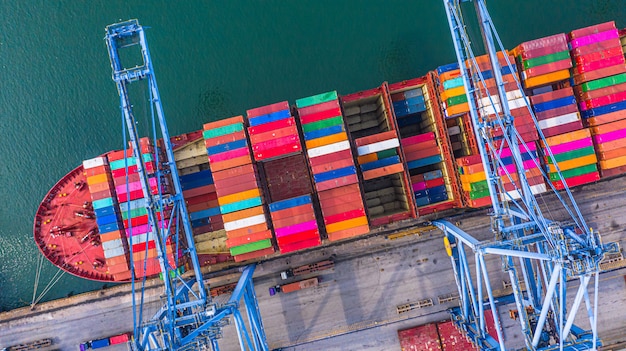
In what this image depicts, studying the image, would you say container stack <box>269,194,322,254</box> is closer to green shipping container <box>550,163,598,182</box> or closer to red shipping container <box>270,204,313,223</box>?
red shipping container <box>270,204,313,223</box>

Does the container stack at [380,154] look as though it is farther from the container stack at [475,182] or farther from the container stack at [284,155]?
the container stack at [284,155]

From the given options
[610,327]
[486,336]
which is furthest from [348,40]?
[610,327]

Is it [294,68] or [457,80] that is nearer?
[457,80]

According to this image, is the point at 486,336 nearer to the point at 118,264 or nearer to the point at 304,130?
the point at 304,130

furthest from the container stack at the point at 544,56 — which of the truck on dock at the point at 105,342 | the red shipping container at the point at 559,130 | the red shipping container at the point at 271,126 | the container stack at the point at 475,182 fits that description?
the truck on dock at the point at 105,342

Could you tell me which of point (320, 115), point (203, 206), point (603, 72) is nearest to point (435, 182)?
point (320, 115)
